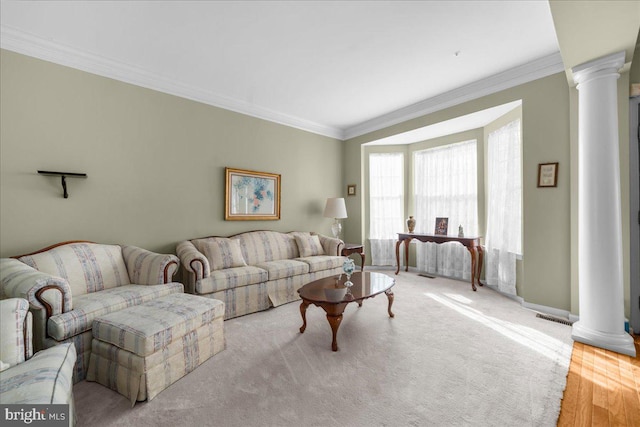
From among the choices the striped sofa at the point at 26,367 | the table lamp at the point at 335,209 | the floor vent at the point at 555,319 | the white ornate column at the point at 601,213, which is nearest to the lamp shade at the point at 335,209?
the table lamp at the point at 335,209

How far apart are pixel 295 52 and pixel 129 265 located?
115 inches

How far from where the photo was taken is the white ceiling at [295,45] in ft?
7.85

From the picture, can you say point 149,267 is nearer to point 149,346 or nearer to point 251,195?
point 149,346

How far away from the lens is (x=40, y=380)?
1.24 metres

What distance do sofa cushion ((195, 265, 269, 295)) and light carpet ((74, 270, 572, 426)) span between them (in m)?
0.43

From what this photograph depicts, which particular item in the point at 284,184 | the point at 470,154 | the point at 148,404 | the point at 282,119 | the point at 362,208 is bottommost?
the point at 148,404

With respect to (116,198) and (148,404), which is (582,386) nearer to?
(148,404)

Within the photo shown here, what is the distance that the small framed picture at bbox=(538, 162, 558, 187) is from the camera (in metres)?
3.16

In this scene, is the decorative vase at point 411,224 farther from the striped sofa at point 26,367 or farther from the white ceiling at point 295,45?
the striped sofa at point 26,367

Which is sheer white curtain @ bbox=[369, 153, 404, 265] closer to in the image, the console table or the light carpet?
the console table

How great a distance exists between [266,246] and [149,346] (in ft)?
8.36

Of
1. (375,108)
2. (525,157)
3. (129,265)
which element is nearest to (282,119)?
(375,108)

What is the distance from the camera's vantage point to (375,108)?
15.6ft

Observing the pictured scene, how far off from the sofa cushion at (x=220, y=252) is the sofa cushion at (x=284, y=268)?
32 cm
